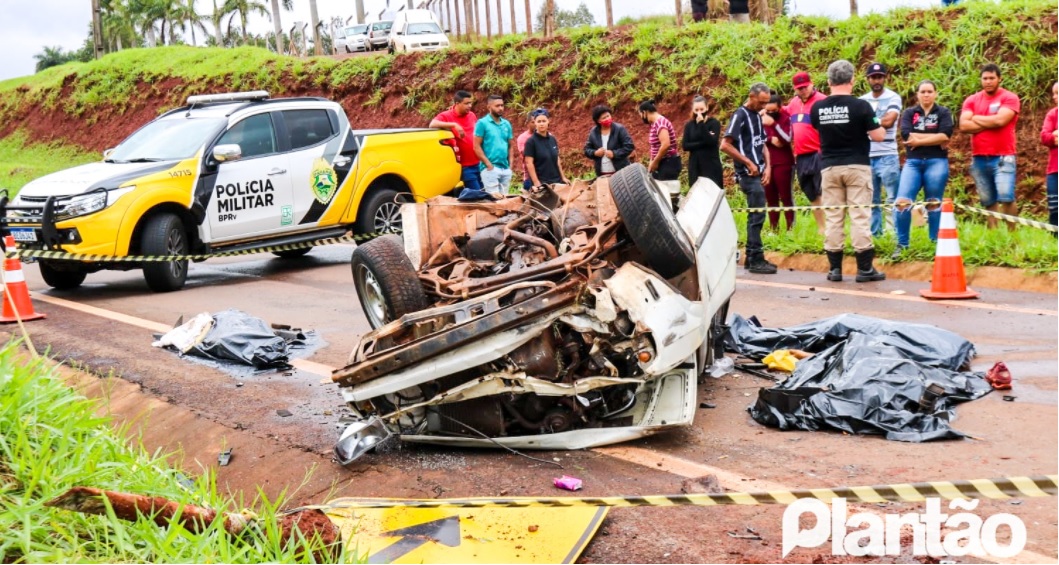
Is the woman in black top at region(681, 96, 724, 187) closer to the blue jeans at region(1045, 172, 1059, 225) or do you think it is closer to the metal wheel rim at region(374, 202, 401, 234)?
the blue jeans at region(1045, 172, 1059, 225)

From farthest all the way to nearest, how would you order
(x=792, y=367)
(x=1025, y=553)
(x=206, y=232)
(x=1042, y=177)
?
(x=1042, y=177), (x=206, y=232), (x=792, y=367), (x=1025, y=553)

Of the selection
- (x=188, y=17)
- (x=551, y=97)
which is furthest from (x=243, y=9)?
(x=551, y=97)

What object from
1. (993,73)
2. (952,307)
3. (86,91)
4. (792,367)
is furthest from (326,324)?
(86,91)

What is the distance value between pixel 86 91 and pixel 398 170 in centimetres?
2953

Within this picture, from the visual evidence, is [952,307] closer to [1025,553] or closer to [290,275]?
[1025,553]

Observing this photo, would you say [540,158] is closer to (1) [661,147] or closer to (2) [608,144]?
(2) [608,144]

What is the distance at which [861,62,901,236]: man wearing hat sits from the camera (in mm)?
10812

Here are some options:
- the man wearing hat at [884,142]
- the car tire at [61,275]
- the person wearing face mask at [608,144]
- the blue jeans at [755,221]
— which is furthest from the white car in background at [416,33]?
the man wearing hat at [884,142]

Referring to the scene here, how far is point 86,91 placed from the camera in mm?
37656

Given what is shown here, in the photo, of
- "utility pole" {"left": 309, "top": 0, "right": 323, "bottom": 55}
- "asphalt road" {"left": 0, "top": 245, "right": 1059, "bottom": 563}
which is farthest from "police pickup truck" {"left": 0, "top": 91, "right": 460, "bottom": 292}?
"utility pole" {"left": 309, "top": 0, "right": 323, "bottom": 55}

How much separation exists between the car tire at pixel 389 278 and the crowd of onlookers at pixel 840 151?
12.3 feet

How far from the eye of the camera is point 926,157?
10.4m

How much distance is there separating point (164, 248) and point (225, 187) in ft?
3.25

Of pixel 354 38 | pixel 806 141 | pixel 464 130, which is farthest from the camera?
pixel 354 38
